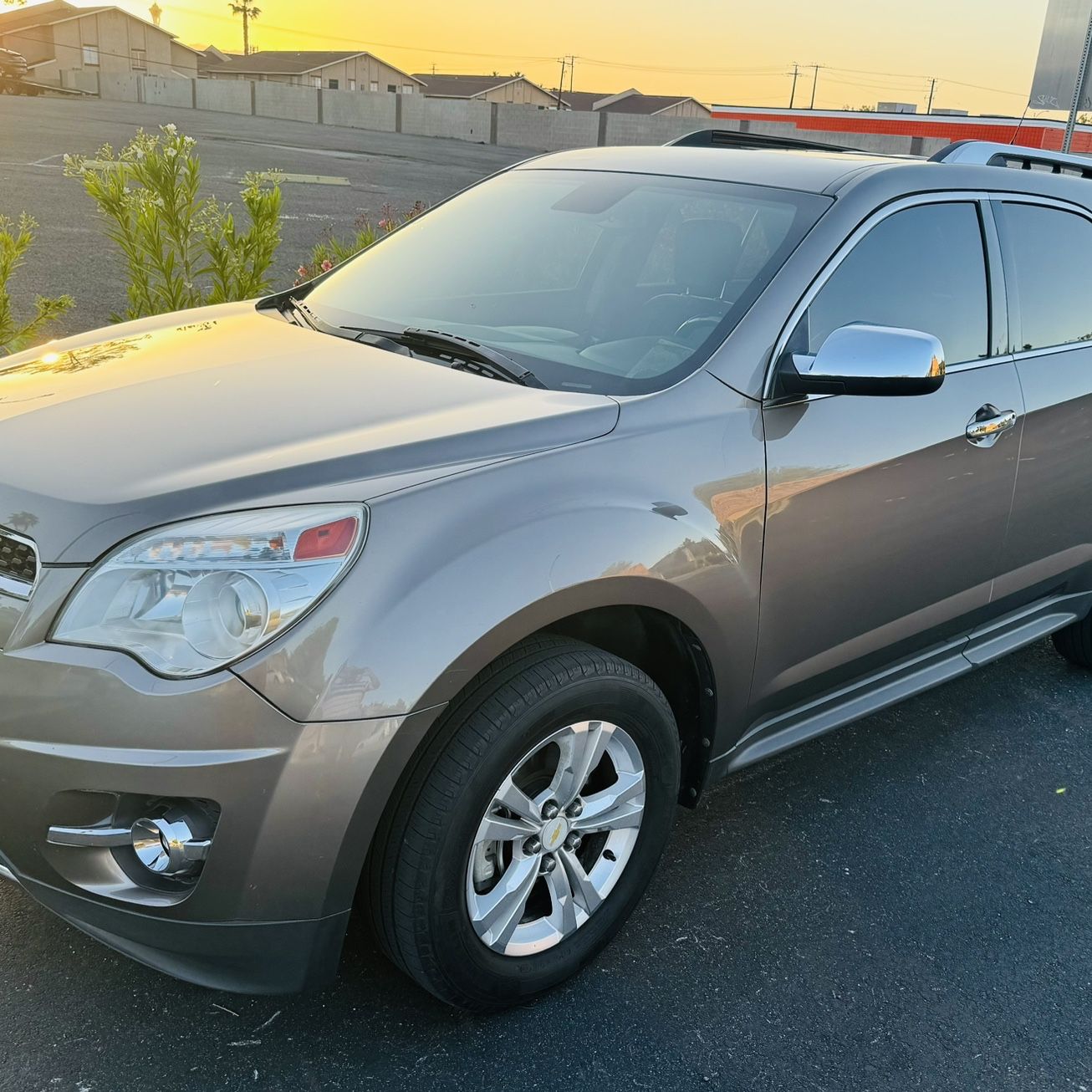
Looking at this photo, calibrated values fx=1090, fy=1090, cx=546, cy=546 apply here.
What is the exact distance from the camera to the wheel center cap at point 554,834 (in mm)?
2318

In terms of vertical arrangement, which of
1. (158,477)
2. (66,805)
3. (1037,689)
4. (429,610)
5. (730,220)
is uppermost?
(730,220)

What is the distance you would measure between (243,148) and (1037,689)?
24874 millimetres

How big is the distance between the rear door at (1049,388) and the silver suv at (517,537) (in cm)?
2

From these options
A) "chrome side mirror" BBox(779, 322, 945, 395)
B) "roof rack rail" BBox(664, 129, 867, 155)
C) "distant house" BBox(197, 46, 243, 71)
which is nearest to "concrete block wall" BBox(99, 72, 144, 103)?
"distant house" BBox(197, 46, 243, 71)

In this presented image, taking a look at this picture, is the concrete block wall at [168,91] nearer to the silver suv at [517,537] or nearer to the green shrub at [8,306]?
the green shrub at [8,306]

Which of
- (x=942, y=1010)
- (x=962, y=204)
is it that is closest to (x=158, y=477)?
(x=942, y=1010)

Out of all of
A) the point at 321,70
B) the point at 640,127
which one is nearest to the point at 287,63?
the point at 321,70

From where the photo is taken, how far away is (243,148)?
2528cm

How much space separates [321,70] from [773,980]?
272 feet

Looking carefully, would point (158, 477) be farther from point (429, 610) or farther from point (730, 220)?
point (730, 220)

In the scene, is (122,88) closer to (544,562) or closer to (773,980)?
(544,562)

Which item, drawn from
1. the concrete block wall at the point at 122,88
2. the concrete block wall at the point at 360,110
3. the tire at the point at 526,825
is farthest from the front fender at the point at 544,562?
the concrete block wall at the point at 122,88

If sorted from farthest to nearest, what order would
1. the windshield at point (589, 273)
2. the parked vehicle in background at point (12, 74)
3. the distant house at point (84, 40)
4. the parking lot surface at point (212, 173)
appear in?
the distant house at point (84, 40) < the parked vehicle in background at point (12, 74) < the parking lot surface at point (212, 173) < the windshield at point (589, 273)

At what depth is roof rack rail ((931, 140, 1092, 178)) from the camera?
3.38 m
